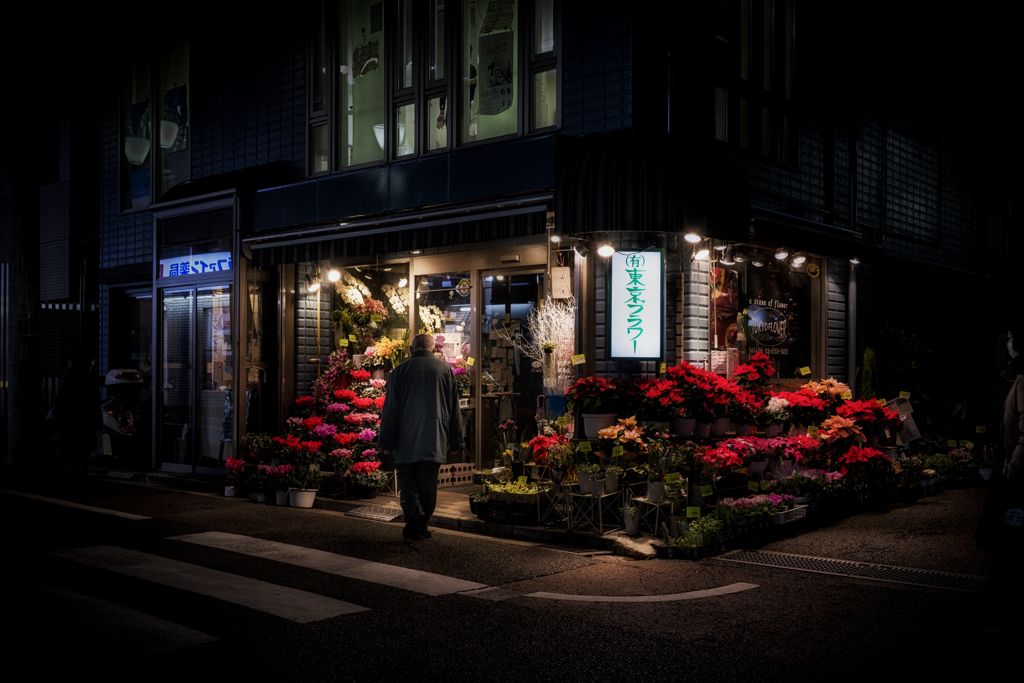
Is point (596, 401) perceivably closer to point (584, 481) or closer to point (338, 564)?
point (584, 481)

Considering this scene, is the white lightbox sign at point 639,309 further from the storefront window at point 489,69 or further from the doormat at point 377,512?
the doormat at point 377,512

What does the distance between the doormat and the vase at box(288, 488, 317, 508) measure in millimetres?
735

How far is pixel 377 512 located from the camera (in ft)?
34.3

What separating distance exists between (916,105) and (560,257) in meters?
8.80

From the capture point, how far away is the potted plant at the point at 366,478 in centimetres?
1113

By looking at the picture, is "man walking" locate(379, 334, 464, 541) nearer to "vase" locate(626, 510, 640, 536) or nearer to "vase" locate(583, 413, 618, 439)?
"vase" locate(583, 413, 618, 439)

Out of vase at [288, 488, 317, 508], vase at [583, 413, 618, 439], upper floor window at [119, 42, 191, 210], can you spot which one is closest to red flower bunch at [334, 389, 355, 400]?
vase at [288, 488, 317, 508]

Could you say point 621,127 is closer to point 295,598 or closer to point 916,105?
point 295,598

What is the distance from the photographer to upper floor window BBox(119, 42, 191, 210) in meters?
15.7

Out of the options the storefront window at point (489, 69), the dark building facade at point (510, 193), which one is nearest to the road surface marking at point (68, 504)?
the dark building facade at point (510, 193)

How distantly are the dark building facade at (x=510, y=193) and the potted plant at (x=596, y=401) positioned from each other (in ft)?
2.22

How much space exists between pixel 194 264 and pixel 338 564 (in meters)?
8.19

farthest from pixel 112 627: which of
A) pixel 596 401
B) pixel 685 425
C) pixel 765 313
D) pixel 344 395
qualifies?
pixel 765 313

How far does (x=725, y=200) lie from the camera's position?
9711 millimetres
